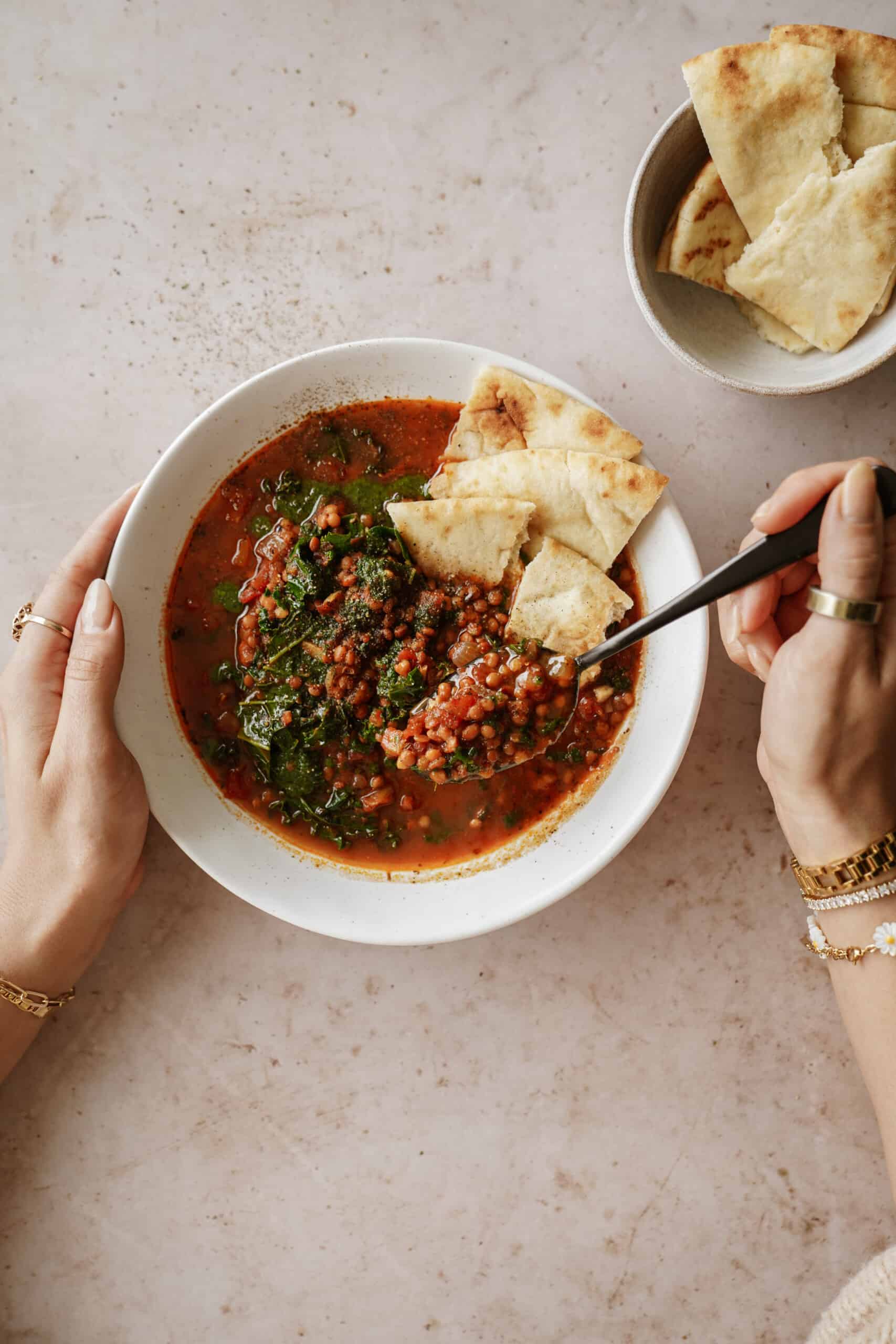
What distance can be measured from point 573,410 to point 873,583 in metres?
1.16

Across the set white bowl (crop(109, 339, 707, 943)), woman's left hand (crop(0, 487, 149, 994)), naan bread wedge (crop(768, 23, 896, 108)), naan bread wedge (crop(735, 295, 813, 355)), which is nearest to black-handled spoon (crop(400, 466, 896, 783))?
white bowl (crop(109, 339, 707, 943))

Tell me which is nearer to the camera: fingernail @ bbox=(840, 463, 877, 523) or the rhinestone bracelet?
fingernail @ bbox=(840, 463, 877, 523)

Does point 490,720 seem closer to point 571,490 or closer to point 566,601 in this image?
point 566,601

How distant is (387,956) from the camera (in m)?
3.60

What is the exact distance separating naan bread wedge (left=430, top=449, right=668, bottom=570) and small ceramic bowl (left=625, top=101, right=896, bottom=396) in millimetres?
500

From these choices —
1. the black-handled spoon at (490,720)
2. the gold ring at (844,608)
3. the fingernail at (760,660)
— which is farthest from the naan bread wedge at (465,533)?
the gold ring at (844,608)

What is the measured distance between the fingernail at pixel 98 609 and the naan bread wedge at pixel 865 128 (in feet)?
9.79

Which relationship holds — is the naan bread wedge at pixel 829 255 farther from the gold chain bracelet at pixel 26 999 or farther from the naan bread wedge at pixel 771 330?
the gold chain bracelet at pixel 26 999

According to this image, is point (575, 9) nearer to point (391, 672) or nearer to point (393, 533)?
point (393, 533)

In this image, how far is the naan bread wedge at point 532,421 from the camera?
10.1 ft

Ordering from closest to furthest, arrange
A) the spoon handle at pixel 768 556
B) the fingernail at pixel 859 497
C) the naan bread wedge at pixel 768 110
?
the fingernail at pixel 859 497
the spoon handle at pixel 768 556
the naan bread wedge at pixel 768 110

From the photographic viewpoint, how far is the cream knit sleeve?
9.98ft

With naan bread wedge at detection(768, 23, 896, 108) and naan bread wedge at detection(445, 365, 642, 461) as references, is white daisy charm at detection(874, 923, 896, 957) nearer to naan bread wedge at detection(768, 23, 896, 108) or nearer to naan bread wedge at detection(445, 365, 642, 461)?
naan bread wedge at detection(445, 365, 642, 461)

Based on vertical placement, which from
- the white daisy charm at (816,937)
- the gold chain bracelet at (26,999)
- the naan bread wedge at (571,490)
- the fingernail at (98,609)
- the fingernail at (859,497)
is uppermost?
the fingernail at (859,497)
